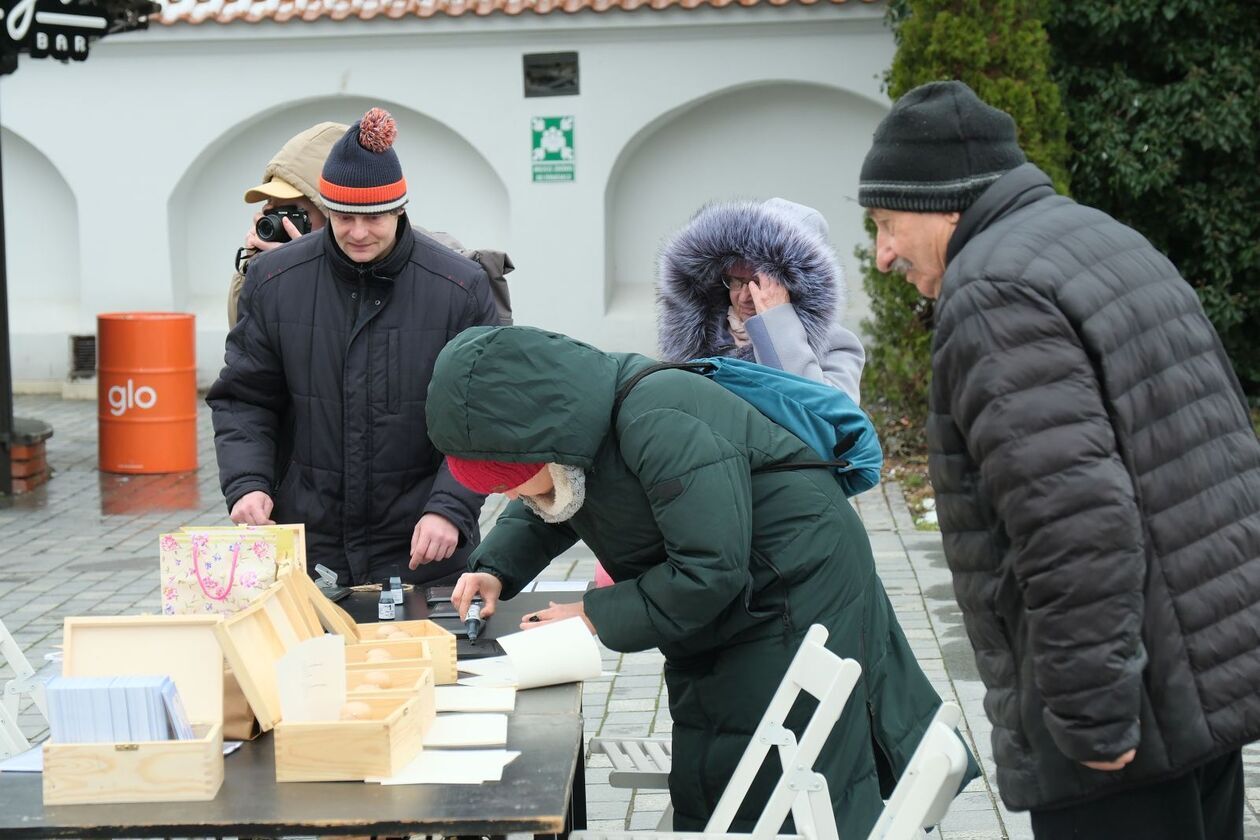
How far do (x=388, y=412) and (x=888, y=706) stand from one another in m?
1.54

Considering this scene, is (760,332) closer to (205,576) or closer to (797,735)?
(797,735)

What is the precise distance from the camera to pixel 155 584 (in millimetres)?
7578

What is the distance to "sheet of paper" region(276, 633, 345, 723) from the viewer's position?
267cm

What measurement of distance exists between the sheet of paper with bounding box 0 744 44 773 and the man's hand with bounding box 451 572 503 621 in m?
→ 0.95

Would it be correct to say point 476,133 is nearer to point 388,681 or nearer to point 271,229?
point 271,229

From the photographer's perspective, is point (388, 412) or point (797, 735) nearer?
point (797, 735)

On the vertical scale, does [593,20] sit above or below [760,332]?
above

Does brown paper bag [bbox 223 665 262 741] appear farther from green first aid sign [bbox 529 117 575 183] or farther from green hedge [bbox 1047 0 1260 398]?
green first aid sign [bbox 529 117 575 183]

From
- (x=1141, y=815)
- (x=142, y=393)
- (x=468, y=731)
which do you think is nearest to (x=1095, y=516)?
(x=1141, y=815)

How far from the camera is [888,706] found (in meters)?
3.17

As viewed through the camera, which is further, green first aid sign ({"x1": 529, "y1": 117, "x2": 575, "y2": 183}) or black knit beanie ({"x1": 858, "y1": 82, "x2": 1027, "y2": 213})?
green first aid sign ({"x1": 529, "y1": 117, "x2": 575, "y2": 183})

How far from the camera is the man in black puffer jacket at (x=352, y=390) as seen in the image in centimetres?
405

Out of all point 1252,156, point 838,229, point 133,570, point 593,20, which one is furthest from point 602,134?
point 133,570

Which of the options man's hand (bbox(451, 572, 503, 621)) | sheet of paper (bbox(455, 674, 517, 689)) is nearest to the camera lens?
man's hand (bbox(451, 572, 503, 621))
